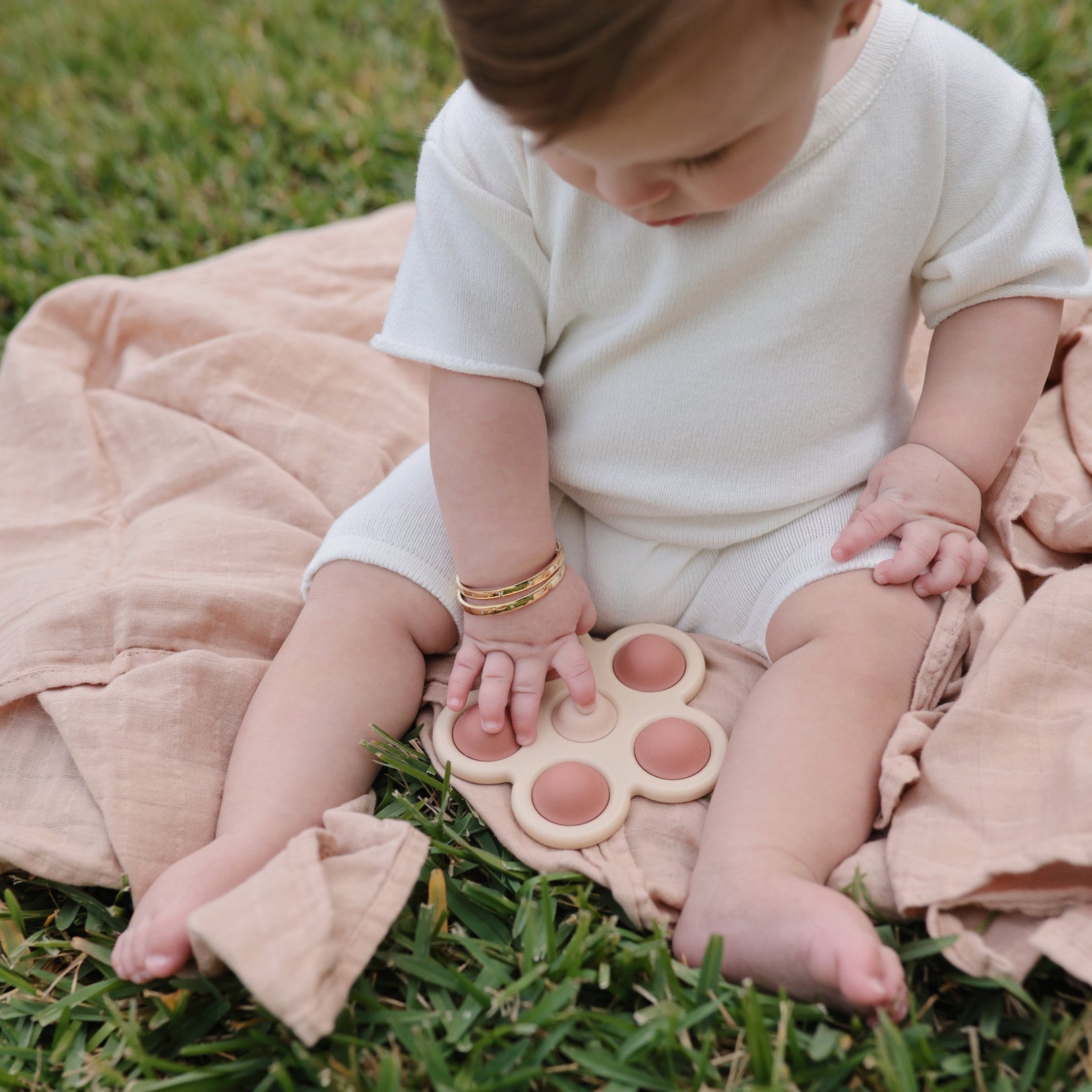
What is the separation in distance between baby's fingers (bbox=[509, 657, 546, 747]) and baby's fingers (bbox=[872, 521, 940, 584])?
347 millimetres

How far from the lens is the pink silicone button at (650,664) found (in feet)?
3.93

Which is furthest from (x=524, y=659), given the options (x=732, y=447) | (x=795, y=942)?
(x=795, y=942)

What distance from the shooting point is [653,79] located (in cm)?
73

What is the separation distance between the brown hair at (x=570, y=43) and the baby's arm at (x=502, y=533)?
399 mm

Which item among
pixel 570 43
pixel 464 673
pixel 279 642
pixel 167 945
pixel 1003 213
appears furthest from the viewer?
pixel 279 642

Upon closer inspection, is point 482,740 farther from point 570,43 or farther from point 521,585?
point 570,43

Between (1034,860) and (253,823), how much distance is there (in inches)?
25.9

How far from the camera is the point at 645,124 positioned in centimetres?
77

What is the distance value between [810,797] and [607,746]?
24 centimetres

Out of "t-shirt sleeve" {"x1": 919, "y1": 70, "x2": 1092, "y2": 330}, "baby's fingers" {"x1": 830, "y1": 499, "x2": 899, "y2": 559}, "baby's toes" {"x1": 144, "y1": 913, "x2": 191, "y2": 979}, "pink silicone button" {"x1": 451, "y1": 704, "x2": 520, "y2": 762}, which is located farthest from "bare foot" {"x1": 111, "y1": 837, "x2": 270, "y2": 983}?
"t-shirt sleeve" {"x1": 919, "y1": 70, "x2": 1092, "y2": 330}

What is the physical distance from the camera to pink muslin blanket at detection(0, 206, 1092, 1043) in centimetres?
92

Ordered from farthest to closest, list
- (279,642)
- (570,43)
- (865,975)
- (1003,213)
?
(279,642)
(1003,213)
(865,975)
(570,43)

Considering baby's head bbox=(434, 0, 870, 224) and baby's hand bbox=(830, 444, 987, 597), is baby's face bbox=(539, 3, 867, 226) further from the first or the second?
baby's hand bbox=(830, 444, 987, 597)

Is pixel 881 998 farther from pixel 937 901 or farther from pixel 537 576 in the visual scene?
pixel 537 576
